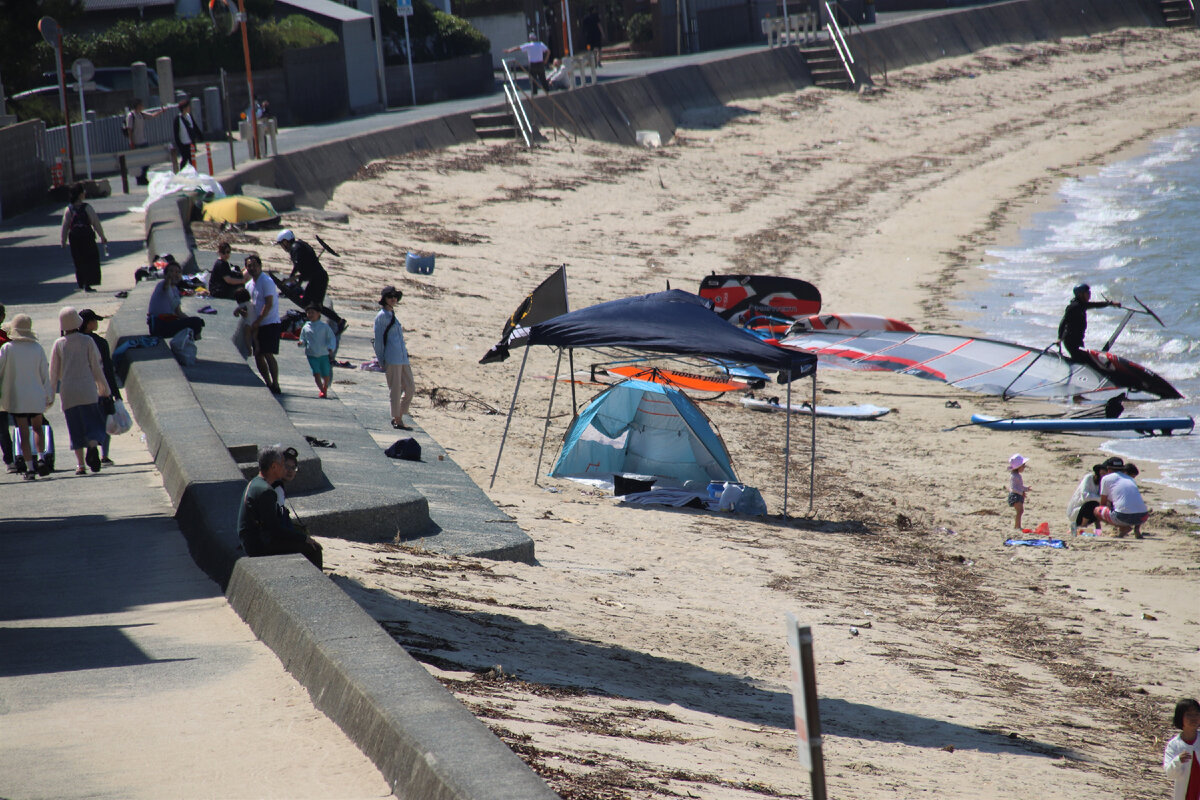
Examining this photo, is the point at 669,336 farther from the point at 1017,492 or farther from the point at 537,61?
the point at 537,61

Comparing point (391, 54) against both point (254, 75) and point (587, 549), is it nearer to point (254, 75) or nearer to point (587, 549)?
point (254, 75)

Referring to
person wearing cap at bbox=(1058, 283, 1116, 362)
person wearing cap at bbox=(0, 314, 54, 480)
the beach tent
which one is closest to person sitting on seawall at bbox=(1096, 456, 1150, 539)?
the beach tent

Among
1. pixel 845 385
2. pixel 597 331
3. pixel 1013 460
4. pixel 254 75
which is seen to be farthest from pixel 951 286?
pixel 254 75

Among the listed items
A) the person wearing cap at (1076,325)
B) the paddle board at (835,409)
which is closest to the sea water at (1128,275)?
the person wearing cap at (1076,325)

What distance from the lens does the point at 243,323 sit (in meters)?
14.8

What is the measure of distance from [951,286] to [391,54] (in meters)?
Answer: 22.1

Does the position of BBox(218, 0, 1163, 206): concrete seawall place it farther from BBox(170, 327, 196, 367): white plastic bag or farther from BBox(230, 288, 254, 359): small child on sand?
BBox(170, 327, 196, 367): white plastic bag

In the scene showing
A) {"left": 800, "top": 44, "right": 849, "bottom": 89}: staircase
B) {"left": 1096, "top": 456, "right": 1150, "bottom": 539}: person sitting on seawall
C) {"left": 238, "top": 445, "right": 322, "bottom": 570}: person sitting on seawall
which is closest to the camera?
{"left": 238, "top": 445, "right": 322, "bottom": 570}: person sitting on seawall

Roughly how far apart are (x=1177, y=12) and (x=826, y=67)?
2631 centimetres

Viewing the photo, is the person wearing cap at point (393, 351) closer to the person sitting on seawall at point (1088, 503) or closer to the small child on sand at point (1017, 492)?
the small child on sand at point (1017, 492)

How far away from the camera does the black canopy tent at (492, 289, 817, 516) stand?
12.7 m

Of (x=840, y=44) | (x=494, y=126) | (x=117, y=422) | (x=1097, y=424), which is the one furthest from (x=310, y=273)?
A: (x=840, y=44)

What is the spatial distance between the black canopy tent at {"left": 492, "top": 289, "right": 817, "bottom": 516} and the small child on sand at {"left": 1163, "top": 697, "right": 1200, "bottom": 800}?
5.42m

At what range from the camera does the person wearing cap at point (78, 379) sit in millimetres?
10367
